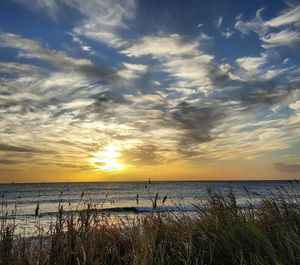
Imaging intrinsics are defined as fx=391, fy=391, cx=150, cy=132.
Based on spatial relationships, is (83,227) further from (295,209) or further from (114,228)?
(295,209)

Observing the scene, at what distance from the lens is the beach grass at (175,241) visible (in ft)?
18.1

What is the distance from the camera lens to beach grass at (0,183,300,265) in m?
5.53

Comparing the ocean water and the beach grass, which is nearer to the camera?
the beach grass

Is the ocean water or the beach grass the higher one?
the ocean water

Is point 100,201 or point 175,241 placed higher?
point 100,201

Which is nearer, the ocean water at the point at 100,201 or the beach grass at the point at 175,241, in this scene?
the beach grass at the point at 175,241

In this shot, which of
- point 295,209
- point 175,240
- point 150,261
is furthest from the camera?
point 295,209

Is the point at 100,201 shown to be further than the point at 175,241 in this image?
Yes

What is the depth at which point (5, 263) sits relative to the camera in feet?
17.7

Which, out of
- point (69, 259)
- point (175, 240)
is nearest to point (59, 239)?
point (69, 259)

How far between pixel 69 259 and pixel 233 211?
3504mm

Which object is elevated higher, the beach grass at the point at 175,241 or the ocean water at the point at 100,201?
the ocean water at the point at 100,201

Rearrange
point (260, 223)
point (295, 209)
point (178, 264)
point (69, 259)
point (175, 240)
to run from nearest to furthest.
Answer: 1. point (69, 259)
2. point (178, 264)
3. point (175, 240)
4. point (260, 223)
5. point (295, 209)

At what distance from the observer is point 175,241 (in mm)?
7012
